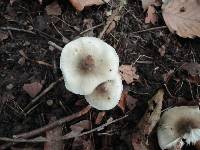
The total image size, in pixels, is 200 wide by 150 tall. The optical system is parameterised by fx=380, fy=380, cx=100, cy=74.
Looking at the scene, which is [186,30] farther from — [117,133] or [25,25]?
[25,25]

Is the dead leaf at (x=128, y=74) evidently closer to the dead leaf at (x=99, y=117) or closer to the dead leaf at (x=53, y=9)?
the dead leaf at (x=99, y=117)

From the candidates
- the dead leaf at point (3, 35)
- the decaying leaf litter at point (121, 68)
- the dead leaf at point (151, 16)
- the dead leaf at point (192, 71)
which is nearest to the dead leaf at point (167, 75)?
the decaying leaf litter at point (121, 68)

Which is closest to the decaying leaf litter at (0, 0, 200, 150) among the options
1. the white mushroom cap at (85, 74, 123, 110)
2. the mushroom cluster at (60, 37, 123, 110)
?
the white mushroom cap at (85, 74, 123, 110)

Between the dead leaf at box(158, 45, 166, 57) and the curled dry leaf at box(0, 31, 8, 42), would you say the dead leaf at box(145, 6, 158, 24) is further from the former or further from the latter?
the curled dry leaf at box(0, 31, 8, 42)

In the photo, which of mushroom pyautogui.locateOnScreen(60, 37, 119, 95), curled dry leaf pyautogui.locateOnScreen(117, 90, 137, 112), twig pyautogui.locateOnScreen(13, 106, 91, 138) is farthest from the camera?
curled dry leaf pyautogui.locateOnScreen(117, 90, 137, 112)

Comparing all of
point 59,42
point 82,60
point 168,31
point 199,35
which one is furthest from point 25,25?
point 199,35
